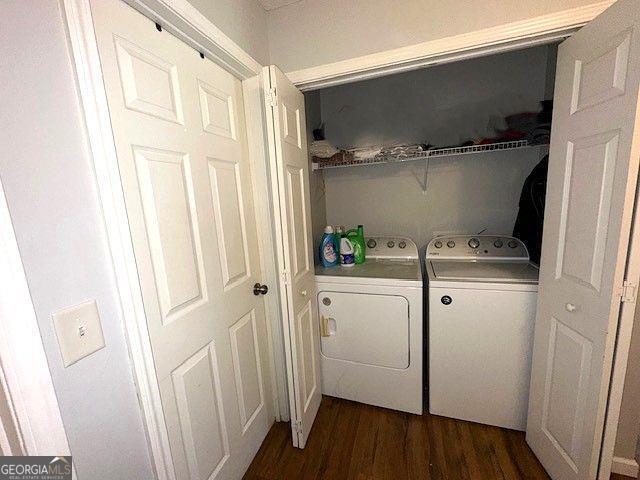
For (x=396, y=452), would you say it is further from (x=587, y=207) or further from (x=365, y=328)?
(x=587, y=207)

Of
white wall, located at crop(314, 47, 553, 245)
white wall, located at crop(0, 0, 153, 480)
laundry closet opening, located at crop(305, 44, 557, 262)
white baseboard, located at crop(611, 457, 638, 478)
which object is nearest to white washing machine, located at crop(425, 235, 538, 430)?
white baseboard, located at crop(611, 457, 638, 478)

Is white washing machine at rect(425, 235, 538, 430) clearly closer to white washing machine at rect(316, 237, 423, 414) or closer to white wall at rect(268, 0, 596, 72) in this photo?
white washing machine at rect(316, 237, 423, 414)

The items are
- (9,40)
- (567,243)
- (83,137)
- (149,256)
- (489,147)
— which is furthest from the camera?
(489,147)

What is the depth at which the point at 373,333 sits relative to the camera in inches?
70.0

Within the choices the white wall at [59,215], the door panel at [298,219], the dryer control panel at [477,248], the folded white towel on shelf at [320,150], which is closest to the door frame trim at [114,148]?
the white wall at [59,215]

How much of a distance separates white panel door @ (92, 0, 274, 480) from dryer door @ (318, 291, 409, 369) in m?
0.57

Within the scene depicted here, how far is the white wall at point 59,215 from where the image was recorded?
0.59m

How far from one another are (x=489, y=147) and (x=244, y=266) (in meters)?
1.80

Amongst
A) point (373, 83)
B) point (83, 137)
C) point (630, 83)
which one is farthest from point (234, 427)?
point (373, 83)

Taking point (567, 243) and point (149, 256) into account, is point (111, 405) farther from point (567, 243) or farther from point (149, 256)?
point (567, 243)

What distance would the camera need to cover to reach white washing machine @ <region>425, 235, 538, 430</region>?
4.96ft

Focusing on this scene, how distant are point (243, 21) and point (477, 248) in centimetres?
208

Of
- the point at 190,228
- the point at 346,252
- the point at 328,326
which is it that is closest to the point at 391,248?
the point at 346,252

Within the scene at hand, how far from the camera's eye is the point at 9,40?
0.58 m
